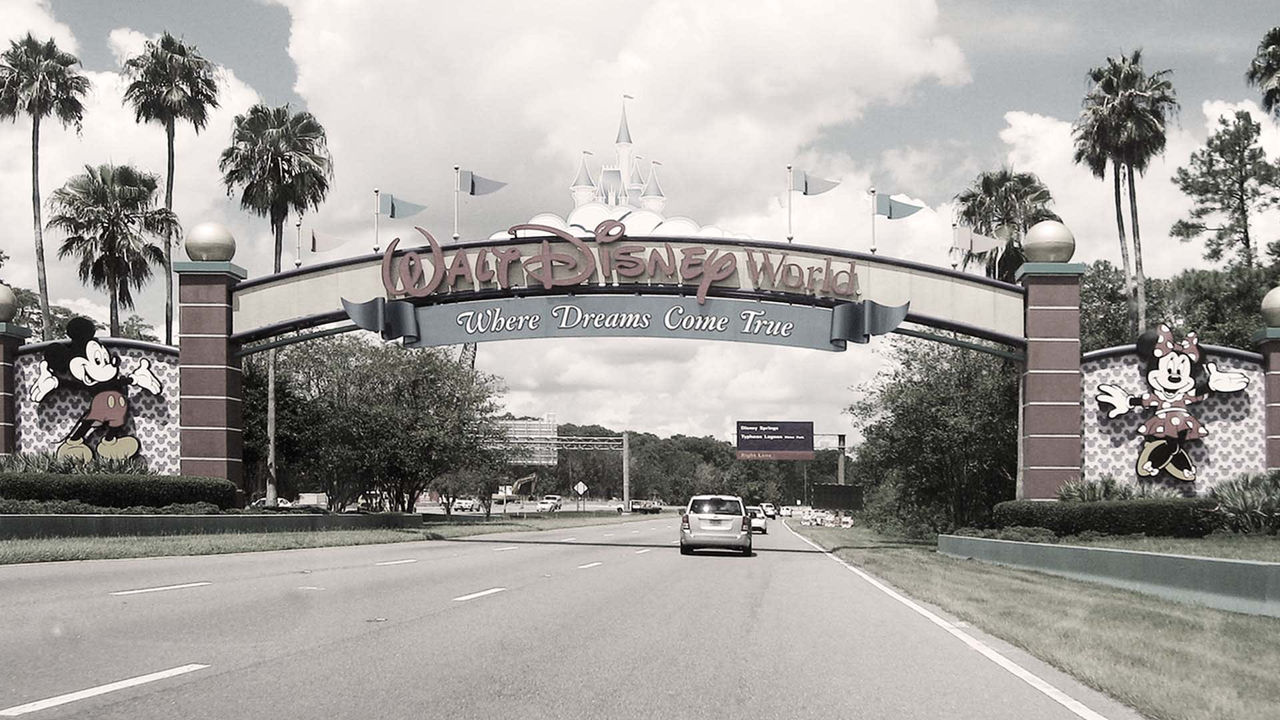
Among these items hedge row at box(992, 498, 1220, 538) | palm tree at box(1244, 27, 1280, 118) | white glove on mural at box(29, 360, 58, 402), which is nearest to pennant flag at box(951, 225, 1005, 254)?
hedge row at box(992, 498, 1220, 538)

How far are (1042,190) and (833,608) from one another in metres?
40.0

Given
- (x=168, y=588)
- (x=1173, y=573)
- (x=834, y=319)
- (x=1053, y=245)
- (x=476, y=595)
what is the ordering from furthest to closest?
(x=834, y=319) < (x=1053, y=245) < (x=1173, y=573) < (x=476, y=595) < (x=168, y=588)

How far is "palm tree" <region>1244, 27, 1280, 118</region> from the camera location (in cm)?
4356

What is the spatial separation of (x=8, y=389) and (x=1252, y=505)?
1286 inches

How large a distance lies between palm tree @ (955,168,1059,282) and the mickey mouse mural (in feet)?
107

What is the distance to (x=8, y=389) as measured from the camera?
34406 mm

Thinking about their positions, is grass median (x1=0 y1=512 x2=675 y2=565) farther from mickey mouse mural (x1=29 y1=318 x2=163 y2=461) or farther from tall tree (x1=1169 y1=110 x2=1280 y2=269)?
tall tree (x1=1169 y1=110 x2=1280 y2=269)

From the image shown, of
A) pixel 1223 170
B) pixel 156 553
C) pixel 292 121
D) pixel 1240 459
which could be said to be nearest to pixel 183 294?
pixel 156 553

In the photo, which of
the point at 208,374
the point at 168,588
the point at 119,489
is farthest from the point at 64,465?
the point at 168,588

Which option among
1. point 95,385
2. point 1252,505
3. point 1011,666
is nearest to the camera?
point 1011,666

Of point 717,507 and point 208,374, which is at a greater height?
point 208,374

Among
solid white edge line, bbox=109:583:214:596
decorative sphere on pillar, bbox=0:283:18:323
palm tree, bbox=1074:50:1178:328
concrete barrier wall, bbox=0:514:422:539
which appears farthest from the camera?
palm tree, bbox=1074:50:1178:328

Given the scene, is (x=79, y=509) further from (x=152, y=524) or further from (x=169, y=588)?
(x=169, y=588)

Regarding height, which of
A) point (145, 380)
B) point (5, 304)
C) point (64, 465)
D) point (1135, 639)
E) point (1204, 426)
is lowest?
point (1135, 639)
